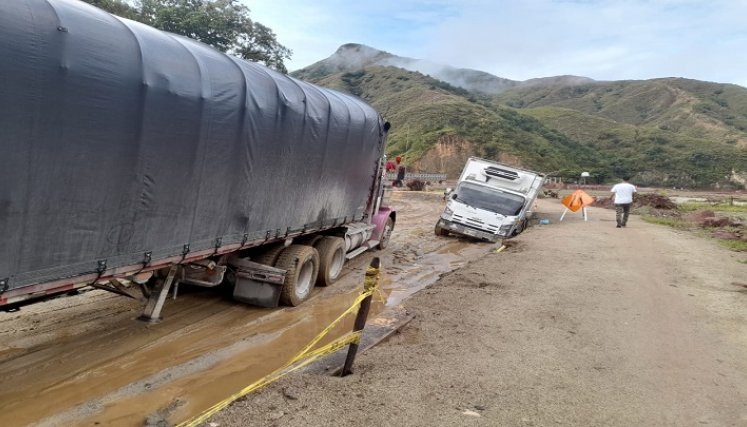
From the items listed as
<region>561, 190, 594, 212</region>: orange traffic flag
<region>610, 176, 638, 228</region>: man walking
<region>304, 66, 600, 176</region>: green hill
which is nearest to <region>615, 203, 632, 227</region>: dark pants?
<region>610, 176, 638, 228</region>: man walking

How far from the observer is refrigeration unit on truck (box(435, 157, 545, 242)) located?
617 inches

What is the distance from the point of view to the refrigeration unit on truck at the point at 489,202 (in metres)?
15.7

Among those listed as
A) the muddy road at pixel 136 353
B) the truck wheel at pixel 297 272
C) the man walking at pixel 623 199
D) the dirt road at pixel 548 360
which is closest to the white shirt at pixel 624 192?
the man walking at pixel 623 199

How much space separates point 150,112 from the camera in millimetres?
4801

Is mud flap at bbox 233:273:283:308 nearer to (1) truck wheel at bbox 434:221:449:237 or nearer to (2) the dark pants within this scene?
(1) truck wheel at bbox 434:221:449:237

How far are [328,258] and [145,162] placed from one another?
4671mm

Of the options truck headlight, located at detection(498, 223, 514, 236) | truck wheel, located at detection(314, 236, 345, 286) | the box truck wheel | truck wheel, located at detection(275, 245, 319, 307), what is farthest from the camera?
the box truck wheel

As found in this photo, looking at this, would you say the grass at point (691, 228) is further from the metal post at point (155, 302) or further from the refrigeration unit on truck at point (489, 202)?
the metal post at point (155, 302)

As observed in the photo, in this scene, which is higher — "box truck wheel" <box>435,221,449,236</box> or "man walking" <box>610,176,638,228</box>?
"man walking" <box>610,176,638,228</box>

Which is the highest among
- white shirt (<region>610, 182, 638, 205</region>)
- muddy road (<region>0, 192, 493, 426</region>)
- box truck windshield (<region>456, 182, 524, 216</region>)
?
white shirt (<region>610, 182, 638, 205</region>)

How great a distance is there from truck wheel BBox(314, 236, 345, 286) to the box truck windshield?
7.64 m

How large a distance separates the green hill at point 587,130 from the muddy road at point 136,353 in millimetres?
42093

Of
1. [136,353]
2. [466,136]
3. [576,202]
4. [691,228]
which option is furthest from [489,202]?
[466,136]

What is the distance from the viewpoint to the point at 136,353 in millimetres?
5734
